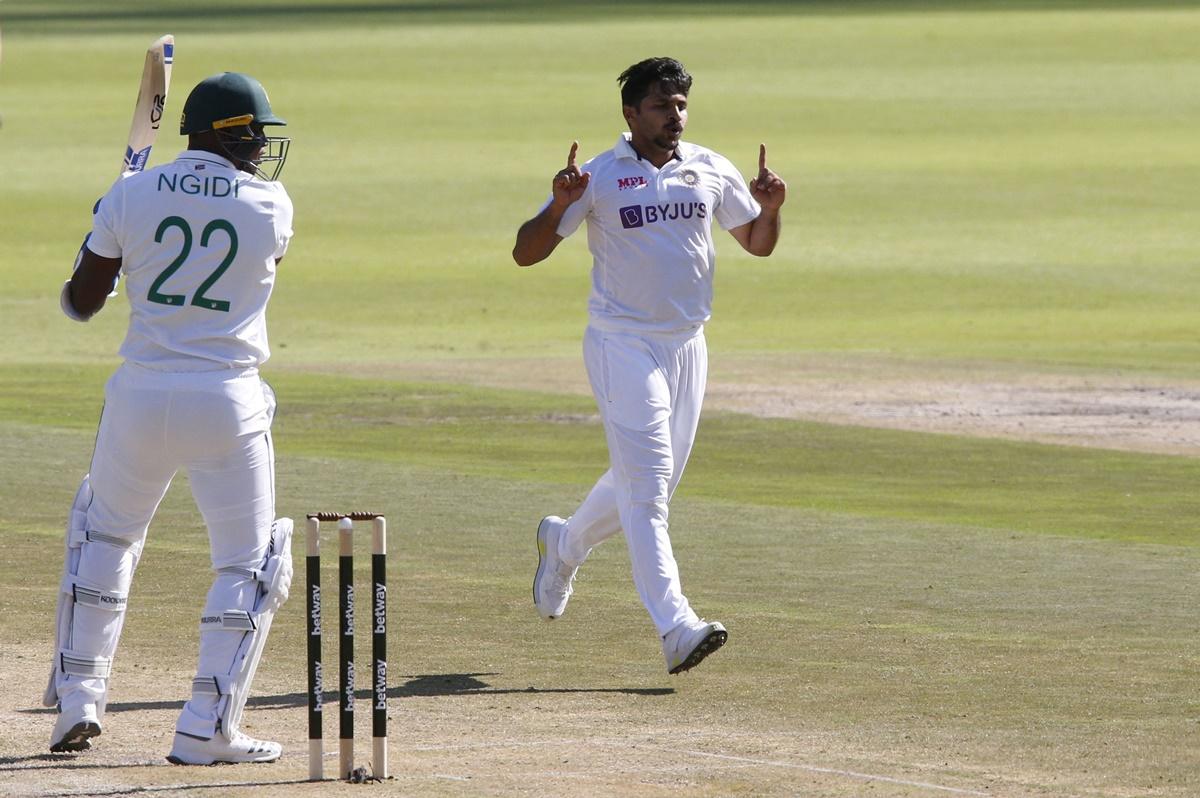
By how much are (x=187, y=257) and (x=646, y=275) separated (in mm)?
2108

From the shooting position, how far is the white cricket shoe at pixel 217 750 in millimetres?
6543

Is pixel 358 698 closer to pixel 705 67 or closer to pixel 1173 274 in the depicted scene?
pixel 1173 274

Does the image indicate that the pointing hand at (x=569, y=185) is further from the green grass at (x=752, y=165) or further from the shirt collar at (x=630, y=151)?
the green grass at (x=752, y=165)

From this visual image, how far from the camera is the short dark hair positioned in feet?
26.9

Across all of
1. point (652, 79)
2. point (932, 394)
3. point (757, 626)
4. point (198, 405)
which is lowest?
point (932, 394)

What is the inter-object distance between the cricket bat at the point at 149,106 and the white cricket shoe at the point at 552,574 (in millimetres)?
2204

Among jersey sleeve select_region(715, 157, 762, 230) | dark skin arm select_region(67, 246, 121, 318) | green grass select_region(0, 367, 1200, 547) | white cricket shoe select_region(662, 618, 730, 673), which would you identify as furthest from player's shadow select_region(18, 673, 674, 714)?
green grass select_region(0, 367, 1200, 547)

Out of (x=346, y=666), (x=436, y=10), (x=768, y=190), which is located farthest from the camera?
(x=436, y=10)

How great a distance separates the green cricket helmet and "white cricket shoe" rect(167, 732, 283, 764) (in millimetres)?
1640

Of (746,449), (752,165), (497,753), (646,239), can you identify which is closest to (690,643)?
(497,753)

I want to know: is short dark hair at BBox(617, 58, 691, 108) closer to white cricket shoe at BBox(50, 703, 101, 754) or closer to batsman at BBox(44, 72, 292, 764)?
batsman at BBox(44, 72, 292, 764)

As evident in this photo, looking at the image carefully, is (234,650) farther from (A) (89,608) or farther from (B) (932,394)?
(B) (932,394)

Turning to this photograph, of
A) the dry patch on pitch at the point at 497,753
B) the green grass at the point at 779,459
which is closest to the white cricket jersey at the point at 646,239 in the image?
the dry patch on pitch at the point at 497,753

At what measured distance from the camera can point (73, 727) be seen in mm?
6613
